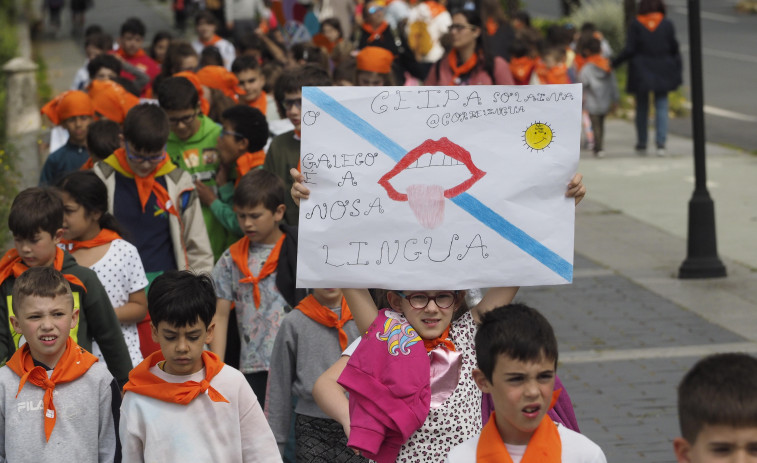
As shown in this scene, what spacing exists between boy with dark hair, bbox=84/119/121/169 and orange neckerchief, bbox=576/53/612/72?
1076cm

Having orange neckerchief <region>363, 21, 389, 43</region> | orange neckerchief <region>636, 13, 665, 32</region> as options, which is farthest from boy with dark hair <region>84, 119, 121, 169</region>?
orange neckerchief <region>636, 13, 665, 32</region>

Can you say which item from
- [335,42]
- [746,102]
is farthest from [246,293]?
[746,102]

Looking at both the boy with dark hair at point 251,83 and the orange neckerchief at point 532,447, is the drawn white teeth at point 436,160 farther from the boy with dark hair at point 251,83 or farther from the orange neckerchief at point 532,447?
the boy with dark hair at point 251,83

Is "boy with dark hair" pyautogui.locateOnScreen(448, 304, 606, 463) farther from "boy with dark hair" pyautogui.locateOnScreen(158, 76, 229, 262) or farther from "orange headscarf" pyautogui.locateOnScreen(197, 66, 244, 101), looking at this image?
"orange headscarf" pyautogui.locateOnScreen(197, 66, 244, 101)

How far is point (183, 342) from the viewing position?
13.6 ft

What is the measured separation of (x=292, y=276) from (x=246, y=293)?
25 centimetres

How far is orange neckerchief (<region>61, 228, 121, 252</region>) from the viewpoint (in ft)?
19.2

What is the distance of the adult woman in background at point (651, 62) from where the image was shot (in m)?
16.3

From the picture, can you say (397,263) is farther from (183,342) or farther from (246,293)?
(246,293)

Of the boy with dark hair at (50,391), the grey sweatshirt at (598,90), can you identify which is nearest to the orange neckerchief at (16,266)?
the boy with dark hair at (50,391)

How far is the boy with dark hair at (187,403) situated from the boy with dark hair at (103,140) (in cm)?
330

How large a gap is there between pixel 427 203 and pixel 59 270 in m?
1.79

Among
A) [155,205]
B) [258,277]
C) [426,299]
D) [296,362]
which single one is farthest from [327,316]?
[155,205]

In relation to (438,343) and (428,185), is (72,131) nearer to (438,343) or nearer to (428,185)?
(428,185)
